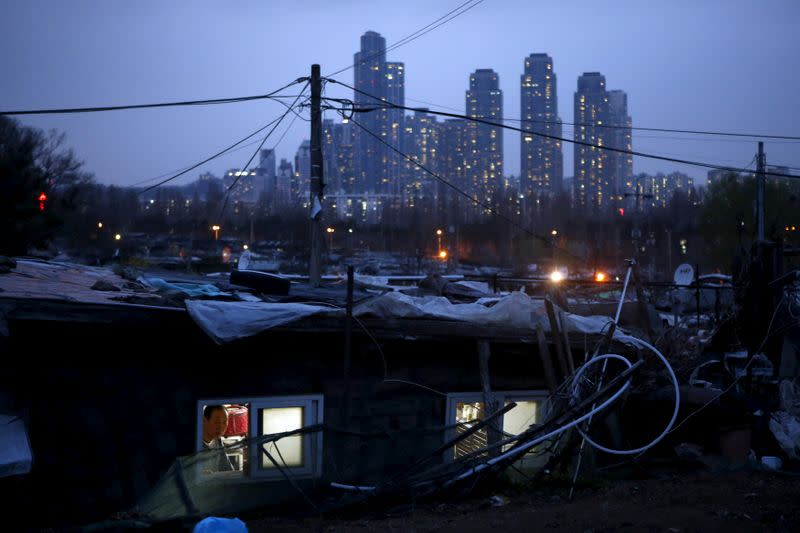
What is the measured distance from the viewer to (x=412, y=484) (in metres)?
7.71

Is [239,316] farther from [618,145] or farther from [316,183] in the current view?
[618,145]

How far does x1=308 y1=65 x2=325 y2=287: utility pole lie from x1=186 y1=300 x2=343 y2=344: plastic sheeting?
18.1ft

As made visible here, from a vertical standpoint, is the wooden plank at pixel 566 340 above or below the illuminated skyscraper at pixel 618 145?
below

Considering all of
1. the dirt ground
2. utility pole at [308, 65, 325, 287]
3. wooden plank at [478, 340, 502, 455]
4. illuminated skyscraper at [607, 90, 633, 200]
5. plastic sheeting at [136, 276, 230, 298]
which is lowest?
the dirt ground

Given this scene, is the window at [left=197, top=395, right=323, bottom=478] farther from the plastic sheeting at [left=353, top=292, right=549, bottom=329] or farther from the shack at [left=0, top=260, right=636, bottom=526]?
the plastic sheeting at [left=353, top=292, right=549, bottom=329]

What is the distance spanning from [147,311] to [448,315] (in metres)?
3.59

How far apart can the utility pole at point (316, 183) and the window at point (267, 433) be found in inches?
214

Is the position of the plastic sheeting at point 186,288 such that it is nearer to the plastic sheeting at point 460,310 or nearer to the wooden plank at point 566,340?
the plastic sheeting at point 460,310

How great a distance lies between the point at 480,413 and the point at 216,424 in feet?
11.1

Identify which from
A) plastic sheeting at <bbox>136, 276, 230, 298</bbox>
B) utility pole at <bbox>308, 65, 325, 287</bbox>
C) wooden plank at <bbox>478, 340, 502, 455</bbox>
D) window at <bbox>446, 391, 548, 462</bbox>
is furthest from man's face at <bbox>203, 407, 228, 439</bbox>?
utility pole at <bbox>308, 65, 325, 287</bbox>

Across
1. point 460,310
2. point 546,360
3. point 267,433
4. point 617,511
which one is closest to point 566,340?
point 546,360

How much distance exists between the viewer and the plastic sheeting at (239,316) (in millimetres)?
7938

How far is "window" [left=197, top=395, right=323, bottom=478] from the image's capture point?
8.49 m

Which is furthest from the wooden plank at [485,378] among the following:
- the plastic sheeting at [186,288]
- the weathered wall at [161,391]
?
the plastic sheeting at [186,288]
